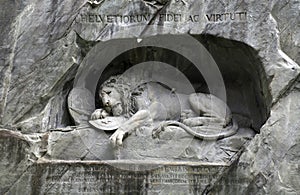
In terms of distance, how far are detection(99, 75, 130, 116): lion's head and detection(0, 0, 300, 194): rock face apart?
0.27 meters

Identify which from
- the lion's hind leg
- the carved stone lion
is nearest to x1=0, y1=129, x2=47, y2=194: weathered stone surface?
the carved stone lion

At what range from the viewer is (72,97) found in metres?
6.20

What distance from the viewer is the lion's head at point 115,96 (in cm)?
619

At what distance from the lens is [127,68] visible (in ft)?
21.5

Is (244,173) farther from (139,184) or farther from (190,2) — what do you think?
(190,2)

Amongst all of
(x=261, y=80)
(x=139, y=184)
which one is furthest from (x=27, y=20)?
(x=261, y=80)

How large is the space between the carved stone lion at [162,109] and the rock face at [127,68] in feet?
0.77

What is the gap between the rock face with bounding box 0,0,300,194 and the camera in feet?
17.9

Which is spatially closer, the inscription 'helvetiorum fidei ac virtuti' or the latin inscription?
the latin inscription

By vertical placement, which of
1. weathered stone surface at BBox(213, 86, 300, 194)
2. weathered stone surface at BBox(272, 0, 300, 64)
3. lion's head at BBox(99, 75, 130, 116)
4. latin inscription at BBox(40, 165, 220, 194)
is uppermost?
weathered stone surface at BBox(272, 0, 300, 64)

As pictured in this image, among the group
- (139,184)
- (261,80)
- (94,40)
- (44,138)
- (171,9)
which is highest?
(171,9)

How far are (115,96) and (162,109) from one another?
2.18 ft

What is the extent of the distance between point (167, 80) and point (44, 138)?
189 cm

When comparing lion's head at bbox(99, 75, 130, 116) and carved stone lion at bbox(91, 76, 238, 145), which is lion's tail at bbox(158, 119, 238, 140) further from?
lion's head at bbox(99, 75, 130, 116)
